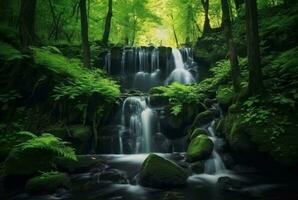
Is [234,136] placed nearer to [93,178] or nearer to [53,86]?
[93,178]

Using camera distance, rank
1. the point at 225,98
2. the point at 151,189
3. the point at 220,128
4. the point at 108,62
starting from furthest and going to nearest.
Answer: the point at 108,62 < the point at 225,98 < the point at 220,128 < the point at 151,189

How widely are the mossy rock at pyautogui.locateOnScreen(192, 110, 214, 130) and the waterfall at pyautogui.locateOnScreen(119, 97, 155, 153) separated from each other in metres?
1.96

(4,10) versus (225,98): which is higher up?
(4,10)

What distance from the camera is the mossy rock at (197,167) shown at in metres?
11.0

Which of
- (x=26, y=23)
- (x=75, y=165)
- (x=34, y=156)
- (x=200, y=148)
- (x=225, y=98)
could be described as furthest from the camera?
(x=26, y=23)

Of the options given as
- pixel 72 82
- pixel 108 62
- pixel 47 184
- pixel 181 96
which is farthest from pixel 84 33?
pixel 47 184

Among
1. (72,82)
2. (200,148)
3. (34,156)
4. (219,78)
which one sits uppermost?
(219,78)

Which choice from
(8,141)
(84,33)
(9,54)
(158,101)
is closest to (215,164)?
(158,101)

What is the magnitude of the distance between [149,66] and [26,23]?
8831mm

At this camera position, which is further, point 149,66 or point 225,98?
point 149,66

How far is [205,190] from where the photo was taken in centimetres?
949

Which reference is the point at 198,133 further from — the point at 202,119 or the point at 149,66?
the point at 149,66

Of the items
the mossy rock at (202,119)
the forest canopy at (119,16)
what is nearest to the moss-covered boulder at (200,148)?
the mossy rock at (202,119)

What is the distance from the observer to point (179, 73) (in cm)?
2141
